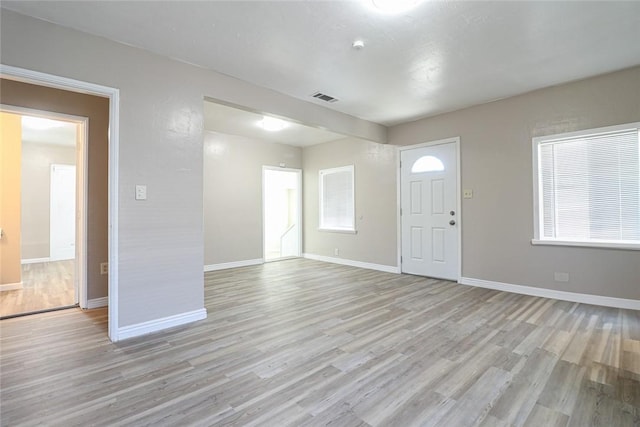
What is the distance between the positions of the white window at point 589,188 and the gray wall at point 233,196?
4.92m

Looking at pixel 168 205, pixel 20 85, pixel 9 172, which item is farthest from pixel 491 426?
pixel 9 172

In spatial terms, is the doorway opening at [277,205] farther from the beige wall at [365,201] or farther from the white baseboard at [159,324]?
the white baseboard at [159,324]

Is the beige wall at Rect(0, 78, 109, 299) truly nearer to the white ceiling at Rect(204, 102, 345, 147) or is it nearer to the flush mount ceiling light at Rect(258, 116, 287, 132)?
the white ceiling at Rect(204, 102, 345, 147)

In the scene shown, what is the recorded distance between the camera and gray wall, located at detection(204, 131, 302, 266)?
5.69 m

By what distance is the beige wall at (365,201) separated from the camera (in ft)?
18.1

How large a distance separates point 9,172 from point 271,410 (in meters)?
5.26

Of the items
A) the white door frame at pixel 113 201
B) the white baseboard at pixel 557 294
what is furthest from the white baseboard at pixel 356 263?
the white door frame at pixel 113 201

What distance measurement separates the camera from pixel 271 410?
5.53ft

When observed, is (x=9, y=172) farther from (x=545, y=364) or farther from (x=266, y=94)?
(x=545, y=364)

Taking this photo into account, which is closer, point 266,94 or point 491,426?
point 491,426

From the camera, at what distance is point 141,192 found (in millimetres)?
2729

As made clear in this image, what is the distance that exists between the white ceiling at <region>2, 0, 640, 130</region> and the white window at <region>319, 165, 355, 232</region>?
2.79 metres

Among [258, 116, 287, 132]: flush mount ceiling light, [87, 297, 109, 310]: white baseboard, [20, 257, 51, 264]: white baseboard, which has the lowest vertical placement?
[87, 297, 109, 310]: white baseboard

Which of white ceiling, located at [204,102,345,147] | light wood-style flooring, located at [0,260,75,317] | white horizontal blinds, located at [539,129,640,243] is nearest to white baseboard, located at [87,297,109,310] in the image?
light wood-style flooring, located at [0,260,75,317]
